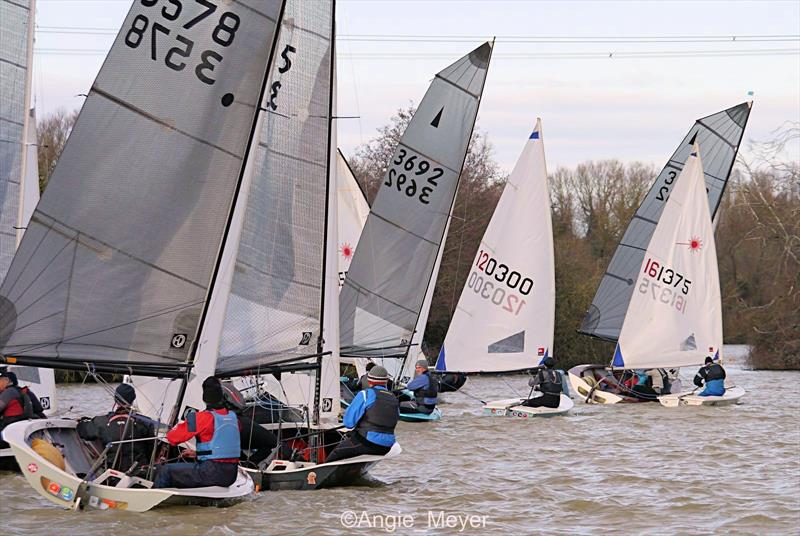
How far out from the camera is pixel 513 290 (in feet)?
70.0

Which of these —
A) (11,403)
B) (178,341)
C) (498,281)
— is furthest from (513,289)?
(178,341)

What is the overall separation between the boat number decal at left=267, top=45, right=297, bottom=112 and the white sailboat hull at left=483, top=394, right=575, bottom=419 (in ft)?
28.4

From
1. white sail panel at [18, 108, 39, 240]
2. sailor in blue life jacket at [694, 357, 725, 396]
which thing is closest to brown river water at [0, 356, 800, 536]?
sailor in blue life jacket at [694, 357, 725, 396]

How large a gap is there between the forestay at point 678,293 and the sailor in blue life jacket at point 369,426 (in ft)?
40.3

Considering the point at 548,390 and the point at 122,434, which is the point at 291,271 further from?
the point at 548,390

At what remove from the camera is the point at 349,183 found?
22.9 m

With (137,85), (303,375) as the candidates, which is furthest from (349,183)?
(137,85)

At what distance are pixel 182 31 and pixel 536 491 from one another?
547 centimetres

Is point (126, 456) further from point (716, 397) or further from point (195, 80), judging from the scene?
point (716, 397)

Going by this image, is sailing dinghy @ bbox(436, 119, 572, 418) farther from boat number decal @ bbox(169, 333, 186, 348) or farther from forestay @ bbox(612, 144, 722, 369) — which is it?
boat number decal @ bbox(169, 333, 186, 348)

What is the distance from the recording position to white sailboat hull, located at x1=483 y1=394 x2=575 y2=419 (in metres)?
19.5

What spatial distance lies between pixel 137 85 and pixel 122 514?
364 cm

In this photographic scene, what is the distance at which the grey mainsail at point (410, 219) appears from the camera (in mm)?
19531

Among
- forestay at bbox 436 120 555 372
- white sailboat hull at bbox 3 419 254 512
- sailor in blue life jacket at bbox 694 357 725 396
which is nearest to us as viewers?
white sailboat hull at bbox 3 419 254 512
